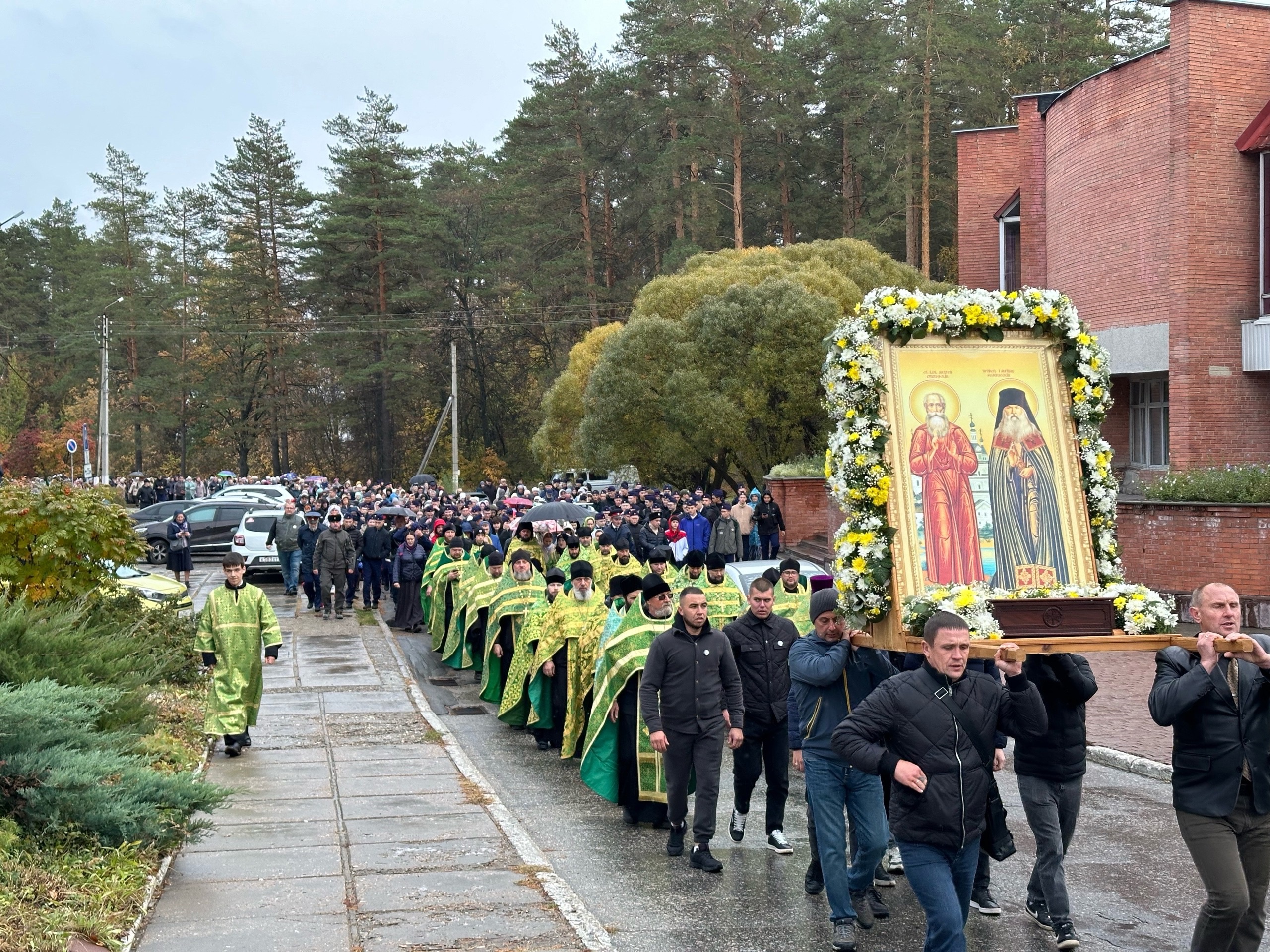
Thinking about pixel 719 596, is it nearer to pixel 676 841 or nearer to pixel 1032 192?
pixel 676 841

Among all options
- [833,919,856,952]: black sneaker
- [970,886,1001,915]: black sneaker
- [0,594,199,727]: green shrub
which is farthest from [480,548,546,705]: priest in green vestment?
[833,919,856,952]: black sneaker

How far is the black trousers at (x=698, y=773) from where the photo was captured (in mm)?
8883

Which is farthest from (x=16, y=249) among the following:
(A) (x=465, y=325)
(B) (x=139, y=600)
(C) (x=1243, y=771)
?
(C) (x=1243, y=771)

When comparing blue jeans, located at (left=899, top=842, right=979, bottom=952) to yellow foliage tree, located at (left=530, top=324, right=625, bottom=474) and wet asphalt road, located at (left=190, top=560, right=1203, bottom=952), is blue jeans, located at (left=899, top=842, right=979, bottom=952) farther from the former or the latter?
yellow foliage tree, located at (left=530, top=324, right=625, bottom=474)

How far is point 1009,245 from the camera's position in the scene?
113ft

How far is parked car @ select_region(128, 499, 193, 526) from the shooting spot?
122ft

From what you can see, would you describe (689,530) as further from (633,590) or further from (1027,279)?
(633,590)

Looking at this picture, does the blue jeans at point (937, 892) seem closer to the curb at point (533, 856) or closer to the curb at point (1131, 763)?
the curb at point (533, 856)

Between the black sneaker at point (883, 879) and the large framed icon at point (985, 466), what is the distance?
1.93 meters

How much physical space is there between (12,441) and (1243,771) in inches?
2979

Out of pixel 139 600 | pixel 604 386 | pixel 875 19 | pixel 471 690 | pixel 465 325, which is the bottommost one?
pixel 471 690

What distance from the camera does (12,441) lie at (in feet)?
241

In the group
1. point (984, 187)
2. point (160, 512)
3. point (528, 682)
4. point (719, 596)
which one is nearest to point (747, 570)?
point (528, 682)

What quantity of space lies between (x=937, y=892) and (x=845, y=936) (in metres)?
Result: 1.37
